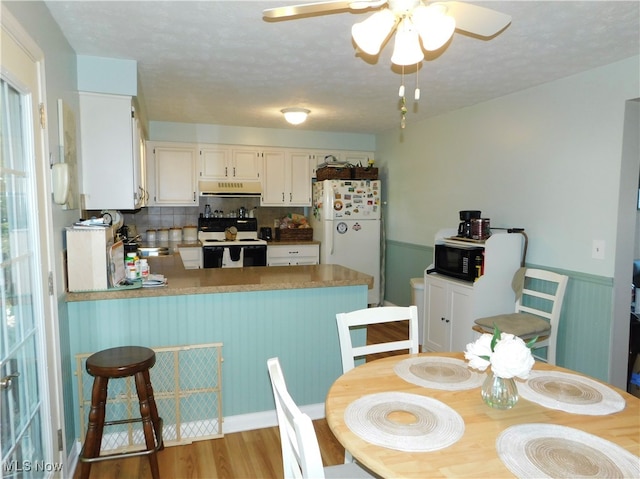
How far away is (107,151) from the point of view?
8.66ft

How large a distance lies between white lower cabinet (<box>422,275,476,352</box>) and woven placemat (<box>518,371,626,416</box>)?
1.67 m

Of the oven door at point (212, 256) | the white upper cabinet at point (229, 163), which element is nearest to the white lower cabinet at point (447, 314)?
the oven door at point (212, 256)

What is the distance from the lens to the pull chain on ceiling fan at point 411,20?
4.75 ft

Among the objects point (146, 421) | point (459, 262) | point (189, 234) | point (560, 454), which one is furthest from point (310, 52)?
point (189, 234)

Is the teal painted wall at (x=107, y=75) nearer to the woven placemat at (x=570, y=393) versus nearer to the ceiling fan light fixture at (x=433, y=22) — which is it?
the ceiling fan light fixture at (x=433, y=22)

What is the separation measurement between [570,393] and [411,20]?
1.45 m

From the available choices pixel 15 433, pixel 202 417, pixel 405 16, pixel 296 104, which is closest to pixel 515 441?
pixel 405 16

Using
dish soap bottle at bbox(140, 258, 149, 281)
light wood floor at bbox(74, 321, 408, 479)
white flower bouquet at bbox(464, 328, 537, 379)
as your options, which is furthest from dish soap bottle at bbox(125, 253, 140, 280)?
white flower bouquet at bbox(464, 328, 537, 379)

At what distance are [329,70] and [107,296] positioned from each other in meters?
2.01

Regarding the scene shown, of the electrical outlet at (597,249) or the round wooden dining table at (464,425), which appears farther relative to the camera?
the electrical outlet at (597,249)

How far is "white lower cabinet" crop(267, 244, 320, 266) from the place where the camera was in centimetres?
524

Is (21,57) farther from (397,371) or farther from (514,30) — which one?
(514,30)

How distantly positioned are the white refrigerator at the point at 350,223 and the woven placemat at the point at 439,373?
334cm

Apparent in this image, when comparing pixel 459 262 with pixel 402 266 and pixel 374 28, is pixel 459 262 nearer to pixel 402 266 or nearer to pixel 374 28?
pixel 402 266
